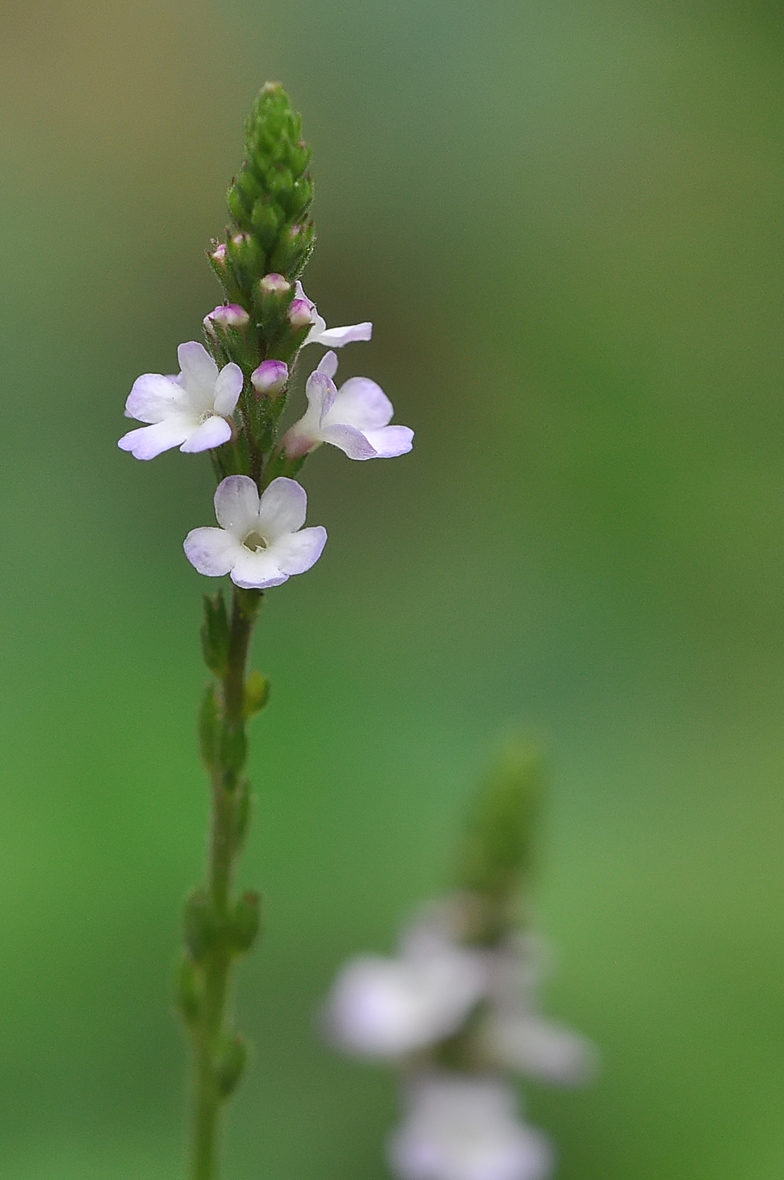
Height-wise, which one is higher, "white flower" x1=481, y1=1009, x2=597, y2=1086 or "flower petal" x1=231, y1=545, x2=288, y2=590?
"flower petal" x1=231, y1=545, x2=288, y2=590

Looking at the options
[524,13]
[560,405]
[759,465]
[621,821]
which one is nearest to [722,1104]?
[621,821]

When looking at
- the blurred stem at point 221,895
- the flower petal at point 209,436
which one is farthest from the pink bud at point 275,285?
the blurred stem at point 221,895

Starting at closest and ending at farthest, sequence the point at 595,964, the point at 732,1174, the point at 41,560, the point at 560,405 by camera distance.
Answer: the point at 732,1174, the point at 595,964, the point at 41,560, the point at 560,405

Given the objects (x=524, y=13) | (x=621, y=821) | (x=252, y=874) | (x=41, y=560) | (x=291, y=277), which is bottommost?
(x=291, y=277)

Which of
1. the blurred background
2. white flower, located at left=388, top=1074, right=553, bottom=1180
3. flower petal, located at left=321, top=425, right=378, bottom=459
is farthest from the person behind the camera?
the blurred background

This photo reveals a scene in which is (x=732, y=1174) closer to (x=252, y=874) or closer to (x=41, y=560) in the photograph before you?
(x=252, y=874)

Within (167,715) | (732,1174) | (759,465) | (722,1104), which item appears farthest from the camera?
(759,465)

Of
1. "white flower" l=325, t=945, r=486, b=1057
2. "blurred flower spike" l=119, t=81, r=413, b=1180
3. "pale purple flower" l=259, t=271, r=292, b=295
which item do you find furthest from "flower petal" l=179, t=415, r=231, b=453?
"white flower" l=325, t=945, r=486, b=1057

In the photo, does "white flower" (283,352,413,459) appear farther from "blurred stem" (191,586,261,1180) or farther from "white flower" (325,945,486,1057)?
"white flower" (325,945,486,1057)
